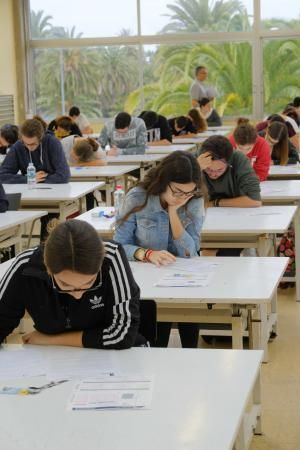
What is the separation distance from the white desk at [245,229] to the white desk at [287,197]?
59 centimetres

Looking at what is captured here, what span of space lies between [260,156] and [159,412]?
16.5 feet

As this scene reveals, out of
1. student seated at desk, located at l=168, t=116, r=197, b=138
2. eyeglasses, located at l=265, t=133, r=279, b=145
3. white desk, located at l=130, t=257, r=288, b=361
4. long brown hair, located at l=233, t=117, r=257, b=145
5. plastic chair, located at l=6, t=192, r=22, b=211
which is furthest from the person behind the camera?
student seated at desk, located at l=168, t=116, r=197, b=138

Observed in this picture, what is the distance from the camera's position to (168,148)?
1168 cm

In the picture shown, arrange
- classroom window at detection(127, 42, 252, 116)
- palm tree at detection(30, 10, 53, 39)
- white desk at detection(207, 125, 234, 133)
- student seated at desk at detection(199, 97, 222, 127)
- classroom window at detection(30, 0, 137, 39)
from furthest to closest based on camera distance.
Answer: palm tree at detection(30, 10, 53, 39) < classroom window at detection(30, 0, 137, 39) < classroom window at detection(127, 42, 252, 116) < student seated at desk at detection(199, 97, 222, 127) < white desk at detection(207, 125, 234, 133)

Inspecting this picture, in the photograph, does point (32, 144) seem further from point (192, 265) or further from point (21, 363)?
point (21, 363)

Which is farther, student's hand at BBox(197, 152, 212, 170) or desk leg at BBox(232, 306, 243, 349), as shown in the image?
student's hand at BBox(197, 152, 212, 170)

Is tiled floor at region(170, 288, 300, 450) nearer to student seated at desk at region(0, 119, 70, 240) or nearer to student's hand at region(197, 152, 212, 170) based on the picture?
student's hand at region(197, 152, 212, 170)

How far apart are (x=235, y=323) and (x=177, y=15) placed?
12578 millimetres

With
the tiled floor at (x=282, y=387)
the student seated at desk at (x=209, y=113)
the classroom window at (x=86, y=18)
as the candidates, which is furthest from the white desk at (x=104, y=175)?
the classroom window at (x=86, y=18)

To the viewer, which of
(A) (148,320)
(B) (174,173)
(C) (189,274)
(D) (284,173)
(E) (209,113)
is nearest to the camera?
(A) (148,320)

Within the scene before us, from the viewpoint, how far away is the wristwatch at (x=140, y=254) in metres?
4.44

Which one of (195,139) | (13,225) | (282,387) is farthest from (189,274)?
(195,139)

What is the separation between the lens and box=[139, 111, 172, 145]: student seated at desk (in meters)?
12.0

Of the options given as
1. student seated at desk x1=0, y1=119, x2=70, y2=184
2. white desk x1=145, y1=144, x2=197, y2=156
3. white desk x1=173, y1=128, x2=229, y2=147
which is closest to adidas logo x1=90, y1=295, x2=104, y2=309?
student seated at desk x1=0, y1=119, x2=70, y2=184
